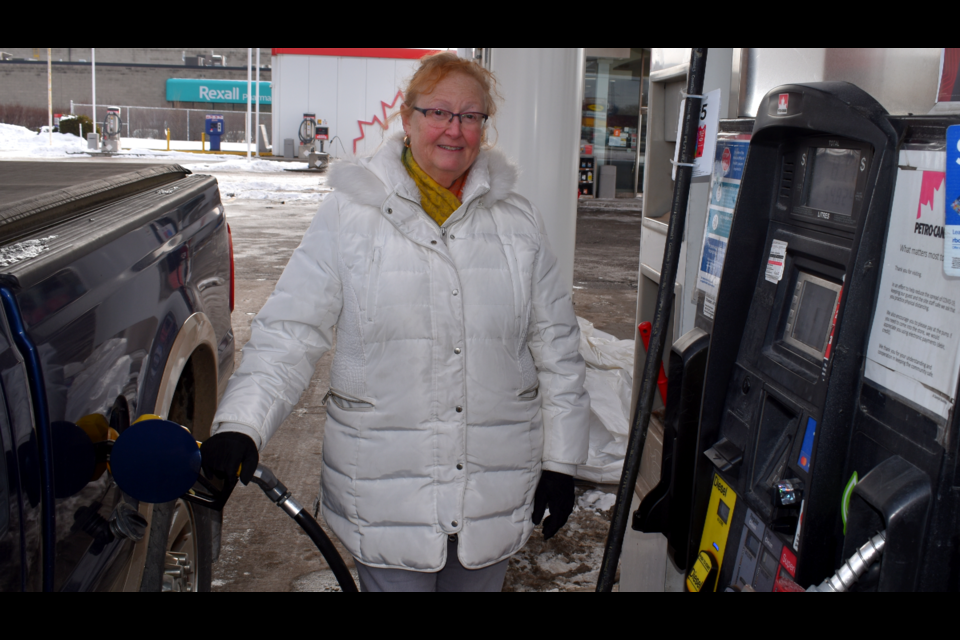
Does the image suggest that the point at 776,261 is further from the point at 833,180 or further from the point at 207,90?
the point at 207,90

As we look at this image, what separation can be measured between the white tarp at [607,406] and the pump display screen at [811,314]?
230cm

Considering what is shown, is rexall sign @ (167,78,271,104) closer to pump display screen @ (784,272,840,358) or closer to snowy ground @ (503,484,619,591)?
snowy ground @ (503,484,619,591)

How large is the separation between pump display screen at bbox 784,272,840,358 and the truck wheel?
5.03 ft

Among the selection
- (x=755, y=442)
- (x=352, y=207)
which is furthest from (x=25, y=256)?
(x=755, y=442)

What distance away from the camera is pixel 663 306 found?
2.07 meters

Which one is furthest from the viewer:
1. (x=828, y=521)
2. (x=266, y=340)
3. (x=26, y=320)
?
(x=266, y=340)

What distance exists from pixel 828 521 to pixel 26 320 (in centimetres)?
144

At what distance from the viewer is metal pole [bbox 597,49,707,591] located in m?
2.02

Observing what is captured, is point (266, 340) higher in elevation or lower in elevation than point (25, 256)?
lower

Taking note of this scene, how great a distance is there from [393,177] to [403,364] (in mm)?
454

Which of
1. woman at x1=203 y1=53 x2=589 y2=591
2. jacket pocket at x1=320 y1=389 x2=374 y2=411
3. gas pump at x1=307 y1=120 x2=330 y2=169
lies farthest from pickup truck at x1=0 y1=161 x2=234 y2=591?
gas pump at x1=307 y1=120 x2=330 y2=169

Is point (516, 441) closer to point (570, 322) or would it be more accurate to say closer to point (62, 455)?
point (570, 322)

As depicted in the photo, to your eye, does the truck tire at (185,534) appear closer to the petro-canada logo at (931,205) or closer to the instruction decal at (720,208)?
the instruction decal at (720,208)

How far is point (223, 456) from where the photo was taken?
5.82ft
